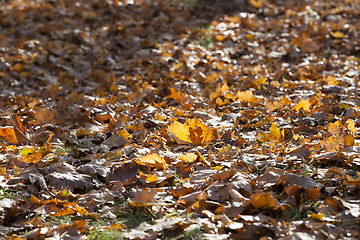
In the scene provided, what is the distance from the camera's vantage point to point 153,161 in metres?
2.48

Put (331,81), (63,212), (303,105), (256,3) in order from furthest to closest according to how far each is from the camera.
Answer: (256,3) < (331,81) < (303,105) < (63,212)

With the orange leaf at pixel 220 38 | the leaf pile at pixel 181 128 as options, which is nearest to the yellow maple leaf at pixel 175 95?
the leaf pile at pixel 181 128

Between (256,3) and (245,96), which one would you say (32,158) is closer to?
(245,96)

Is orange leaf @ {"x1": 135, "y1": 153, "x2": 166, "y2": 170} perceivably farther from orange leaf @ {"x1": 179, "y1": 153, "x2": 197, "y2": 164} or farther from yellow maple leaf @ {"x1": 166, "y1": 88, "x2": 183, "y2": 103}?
yellow maple leaf @ {"x1": 166, "y1": 88, "x2": 183, "y2": 103}

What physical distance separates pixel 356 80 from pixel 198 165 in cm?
278

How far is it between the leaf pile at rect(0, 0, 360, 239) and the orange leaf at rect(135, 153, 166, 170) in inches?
0.4

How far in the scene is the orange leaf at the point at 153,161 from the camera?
8.12ft

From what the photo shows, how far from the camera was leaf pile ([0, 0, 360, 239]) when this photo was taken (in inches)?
78.2

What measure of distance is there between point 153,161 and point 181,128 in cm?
44

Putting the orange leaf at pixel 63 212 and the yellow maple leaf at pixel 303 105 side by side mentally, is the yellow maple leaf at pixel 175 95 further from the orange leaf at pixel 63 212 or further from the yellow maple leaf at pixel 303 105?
the orange leaf at pixel 63 212

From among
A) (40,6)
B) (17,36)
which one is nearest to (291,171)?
(17,36)

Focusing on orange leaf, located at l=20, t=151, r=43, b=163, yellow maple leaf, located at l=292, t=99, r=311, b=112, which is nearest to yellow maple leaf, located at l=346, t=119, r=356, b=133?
yellow maple leaf, located at l=292, t=99, r=311, b=112

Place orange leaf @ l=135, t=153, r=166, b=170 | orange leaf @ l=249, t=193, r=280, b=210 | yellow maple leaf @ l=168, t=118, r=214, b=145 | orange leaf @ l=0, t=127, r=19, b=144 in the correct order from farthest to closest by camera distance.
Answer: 1. orange leaf @ l=0, t=127, r=19, b=144
2. yellow maple leaf @ l=168, t=118, r=214, b=145
3. orange leaf @ l=135, t=153, r=166, b=170
4. orange leaf @ l=249, t=193, r=280, b=210

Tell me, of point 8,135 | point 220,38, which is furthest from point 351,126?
point 220,38
